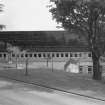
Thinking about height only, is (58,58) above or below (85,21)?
below

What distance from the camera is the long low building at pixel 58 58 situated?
3573cm

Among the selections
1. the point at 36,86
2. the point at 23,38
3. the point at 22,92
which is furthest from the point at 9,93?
the point at 23,38

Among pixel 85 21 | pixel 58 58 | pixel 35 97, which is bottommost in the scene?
pixel 35 97

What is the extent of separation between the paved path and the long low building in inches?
742

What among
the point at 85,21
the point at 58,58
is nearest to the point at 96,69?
the point at 85,21

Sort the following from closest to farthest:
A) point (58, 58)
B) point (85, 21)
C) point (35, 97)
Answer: point (35, 97), point (85, 21), point (58, 58)

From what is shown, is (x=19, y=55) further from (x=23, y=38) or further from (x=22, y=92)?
(x=22, y=92)

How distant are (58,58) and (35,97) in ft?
73.4

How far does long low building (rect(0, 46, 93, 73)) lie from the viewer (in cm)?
3573

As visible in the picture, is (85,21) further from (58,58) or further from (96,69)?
(58,58)

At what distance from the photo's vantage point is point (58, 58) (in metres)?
36.2

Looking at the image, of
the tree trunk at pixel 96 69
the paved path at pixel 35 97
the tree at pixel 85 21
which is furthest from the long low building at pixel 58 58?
the paved path at pixel 35 97

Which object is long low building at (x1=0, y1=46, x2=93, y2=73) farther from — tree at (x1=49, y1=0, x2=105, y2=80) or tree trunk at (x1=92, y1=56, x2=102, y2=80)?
tree at (x1=49, y1=0, x2=105, y2=80)

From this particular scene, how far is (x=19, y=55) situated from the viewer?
36219mm
